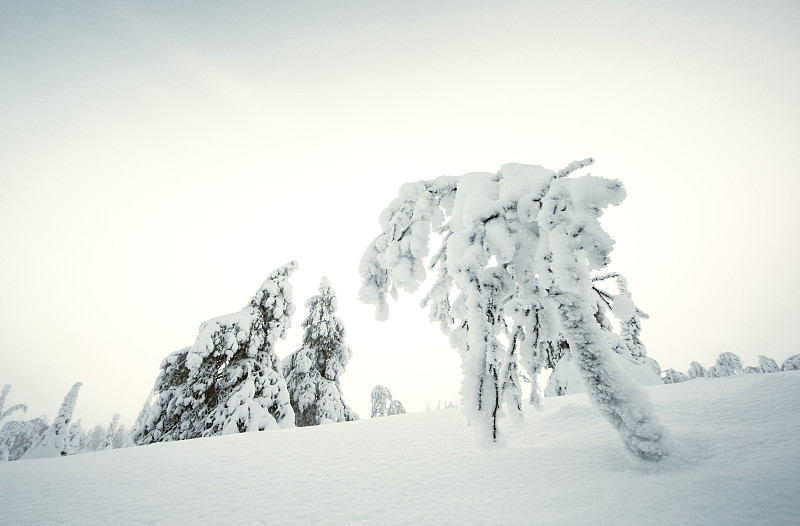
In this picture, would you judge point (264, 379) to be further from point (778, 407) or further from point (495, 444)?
point (778, 407)

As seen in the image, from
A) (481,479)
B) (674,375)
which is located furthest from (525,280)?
(674,375)

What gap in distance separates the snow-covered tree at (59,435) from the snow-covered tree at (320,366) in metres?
10.4

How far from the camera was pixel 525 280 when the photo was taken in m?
2.85

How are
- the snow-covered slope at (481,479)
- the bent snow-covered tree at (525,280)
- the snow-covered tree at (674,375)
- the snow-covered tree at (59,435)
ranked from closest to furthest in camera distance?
the snow-covered slope at (481,479) → the bent snow-covered tree at (525,280) → the snow-covered tree at (59,435) → the snow-covered tree at (674,375)

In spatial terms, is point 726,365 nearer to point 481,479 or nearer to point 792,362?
point 792,362

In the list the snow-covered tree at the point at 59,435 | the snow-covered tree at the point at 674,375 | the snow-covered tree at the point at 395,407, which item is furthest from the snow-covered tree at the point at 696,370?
the snow-covered tree at the point at 59,435

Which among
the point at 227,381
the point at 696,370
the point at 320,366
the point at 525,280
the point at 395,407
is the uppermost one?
the point at 525,280

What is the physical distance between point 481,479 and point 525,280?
5.28 feet

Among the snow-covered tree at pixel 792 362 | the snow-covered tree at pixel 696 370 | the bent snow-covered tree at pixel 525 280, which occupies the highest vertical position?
the bent snow-covered tree at pixel 525 280

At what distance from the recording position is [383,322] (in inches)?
140

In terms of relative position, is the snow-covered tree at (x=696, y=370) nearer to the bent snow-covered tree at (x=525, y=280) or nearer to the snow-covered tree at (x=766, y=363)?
the snow-covered tree at (x=766, y=363)

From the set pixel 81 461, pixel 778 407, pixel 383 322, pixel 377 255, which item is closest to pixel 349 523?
pixel 383 322

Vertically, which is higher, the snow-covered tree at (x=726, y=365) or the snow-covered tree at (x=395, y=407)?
the snow-covered tree at (x=726, y=365)

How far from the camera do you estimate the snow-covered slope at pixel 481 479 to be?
1690mm
